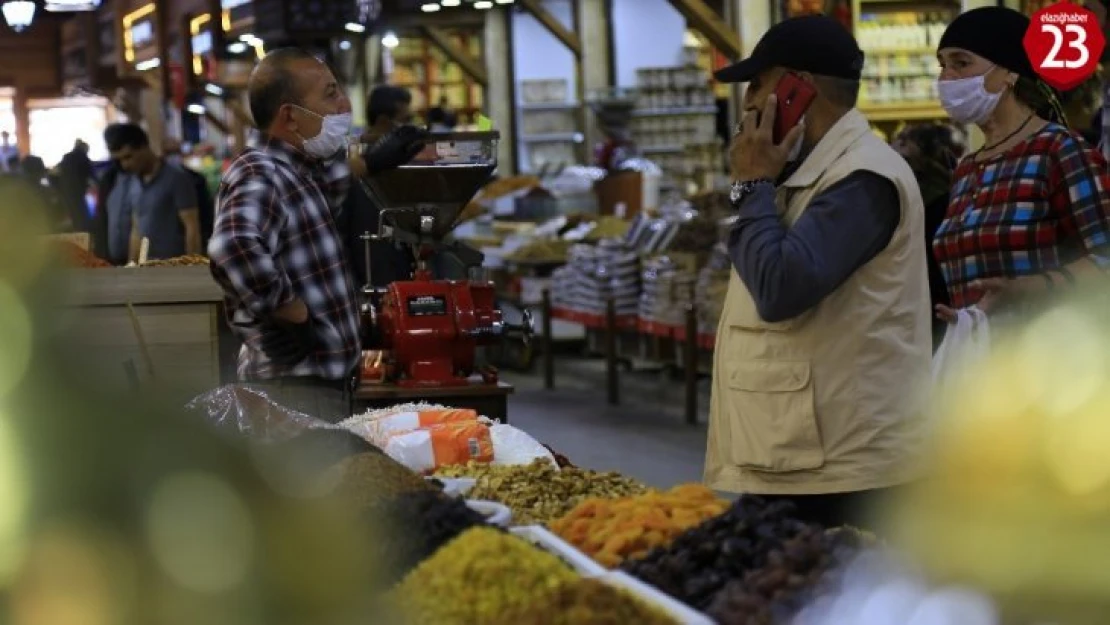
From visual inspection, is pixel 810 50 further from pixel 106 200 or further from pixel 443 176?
pixel 106 200

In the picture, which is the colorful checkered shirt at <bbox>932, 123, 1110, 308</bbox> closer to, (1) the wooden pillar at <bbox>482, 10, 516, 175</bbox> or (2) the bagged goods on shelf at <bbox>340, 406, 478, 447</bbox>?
(2) the bagged goods on shelf at <bbox>340, 406, 478, 447</bbox>

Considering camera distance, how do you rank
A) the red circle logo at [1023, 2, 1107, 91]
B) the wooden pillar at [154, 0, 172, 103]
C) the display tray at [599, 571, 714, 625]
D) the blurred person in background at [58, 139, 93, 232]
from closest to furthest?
the display tray at [599, 571, 714, 625]
the red circle logo at [1023, 2, 1107, 91]
the blurred person in background at [58, 139, 93, 232]
the wooden pillar at [154, 0, 172, 103]

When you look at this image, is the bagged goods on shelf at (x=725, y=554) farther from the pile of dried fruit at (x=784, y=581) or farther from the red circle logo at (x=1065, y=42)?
the red circle logo at (x=1065, y=42)

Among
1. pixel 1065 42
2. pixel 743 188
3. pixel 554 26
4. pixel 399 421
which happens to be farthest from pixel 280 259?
pixel 554 26

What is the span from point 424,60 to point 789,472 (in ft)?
81.8

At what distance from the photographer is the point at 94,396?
55.5 inches

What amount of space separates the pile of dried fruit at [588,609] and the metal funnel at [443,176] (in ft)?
12.8

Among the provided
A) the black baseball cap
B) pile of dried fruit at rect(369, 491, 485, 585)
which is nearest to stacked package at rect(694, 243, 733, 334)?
the black baseball cap

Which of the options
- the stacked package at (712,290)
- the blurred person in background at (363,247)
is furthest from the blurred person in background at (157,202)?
the blurred person in background at (363,247)

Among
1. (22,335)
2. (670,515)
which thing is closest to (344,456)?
(670,515)

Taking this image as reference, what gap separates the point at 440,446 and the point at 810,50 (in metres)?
1.09

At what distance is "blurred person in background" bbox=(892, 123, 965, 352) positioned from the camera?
5.85 metres

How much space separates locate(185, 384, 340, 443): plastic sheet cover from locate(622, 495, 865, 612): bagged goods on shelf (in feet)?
3.18

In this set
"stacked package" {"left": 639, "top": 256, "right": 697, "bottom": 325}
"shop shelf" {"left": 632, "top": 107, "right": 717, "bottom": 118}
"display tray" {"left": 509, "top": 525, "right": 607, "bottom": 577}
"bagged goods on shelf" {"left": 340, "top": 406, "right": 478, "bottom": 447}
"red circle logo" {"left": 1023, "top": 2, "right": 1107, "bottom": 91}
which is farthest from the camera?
"shop shelf" {"left": 632, "top": 107, "right": 717, "bottom": 118}
